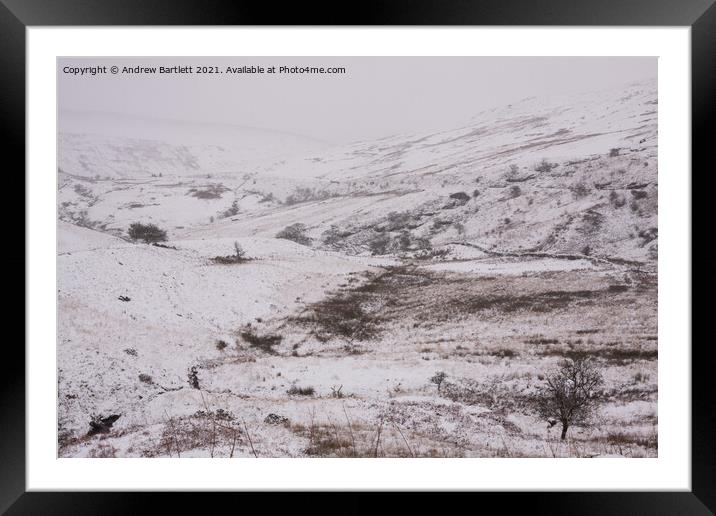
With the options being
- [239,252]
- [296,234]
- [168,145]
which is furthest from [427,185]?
[168,145]

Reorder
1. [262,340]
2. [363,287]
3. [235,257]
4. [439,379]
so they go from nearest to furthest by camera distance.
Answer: [439,379] → [262,340] → [363,287] → [235,257]

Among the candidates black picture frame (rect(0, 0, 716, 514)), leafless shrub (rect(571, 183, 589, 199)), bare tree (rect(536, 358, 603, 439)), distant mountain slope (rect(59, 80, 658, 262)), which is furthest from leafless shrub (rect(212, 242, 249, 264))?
leafless shrub (rect(571, 183, 589, 199))

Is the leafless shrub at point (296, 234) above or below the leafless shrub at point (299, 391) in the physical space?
above

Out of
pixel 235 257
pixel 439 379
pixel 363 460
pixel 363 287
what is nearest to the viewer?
pixel 363 460

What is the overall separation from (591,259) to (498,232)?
1.32 metres

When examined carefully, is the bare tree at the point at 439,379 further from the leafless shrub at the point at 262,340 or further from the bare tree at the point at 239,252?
the bare tree at the point at 239,252

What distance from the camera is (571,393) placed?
5918mm

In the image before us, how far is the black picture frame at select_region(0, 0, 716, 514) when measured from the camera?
5.11m

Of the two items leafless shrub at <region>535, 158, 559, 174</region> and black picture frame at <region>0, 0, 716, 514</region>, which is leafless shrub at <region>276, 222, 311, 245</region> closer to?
black picture frame at <region>0, 0, 716, 514</region>

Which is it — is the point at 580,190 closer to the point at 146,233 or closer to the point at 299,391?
the point at 299,391

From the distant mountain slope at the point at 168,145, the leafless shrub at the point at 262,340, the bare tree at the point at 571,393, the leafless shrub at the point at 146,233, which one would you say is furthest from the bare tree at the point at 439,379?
the leafless shrub at the point at 146,233
